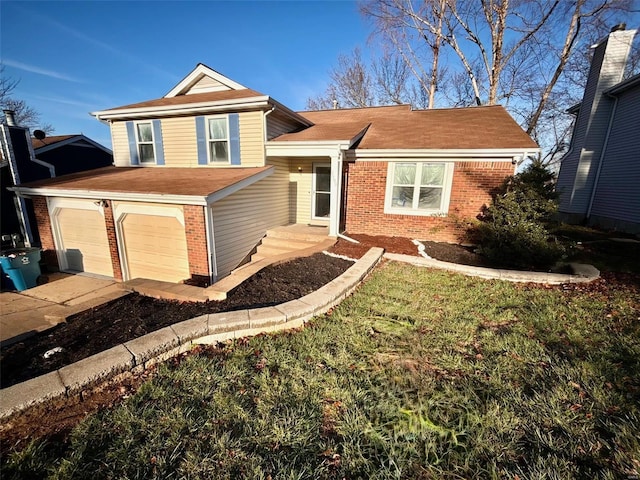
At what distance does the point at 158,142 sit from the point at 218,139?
2554 mm

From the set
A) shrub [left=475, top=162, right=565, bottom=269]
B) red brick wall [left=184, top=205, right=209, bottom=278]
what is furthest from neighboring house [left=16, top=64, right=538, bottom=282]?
shrub [left=475, top=162, right=565, bottom=269]

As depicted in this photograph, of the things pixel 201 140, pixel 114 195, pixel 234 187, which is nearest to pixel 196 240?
pixel 234 187

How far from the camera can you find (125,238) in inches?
298

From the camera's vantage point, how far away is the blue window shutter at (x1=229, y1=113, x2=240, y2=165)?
8570mm

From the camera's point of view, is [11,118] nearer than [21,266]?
No

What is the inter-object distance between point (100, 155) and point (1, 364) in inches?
630

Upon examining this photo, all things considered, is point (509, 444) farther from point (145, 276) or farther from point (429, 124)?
point (429, 124)

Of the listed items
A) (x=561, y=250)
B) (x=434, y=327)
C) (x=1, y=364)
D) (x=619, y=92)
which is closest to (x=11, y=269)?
(x=1, y=364)

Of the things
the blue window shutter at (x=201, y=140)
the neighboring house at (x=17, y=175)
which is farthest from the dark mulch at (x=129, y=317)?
the neighboring house at (x=17, y=175)

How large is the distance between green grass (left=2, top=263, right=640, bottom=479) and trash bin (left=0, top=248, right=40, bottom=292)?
7.66 meters

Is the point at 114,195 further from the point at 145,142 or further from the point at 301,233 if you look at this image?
the point at 301,233

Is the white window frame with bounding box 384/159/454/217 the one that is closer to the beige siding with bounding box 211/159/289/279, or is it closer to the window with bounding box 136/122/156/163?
the beige siding with bounding box 211/159/289/279

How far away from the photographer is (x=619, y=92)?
10789 millimetres

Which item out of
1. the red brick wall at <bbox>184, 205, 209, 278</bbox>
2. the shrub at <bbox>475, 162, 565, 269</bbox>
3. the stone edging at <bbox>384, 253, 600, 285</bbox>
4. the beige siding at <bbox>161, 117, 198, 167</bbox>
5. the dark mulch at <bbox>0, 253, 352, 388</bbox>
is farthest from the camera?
the beige siding at <bbox>161, 117, 198, 167</bbox>
